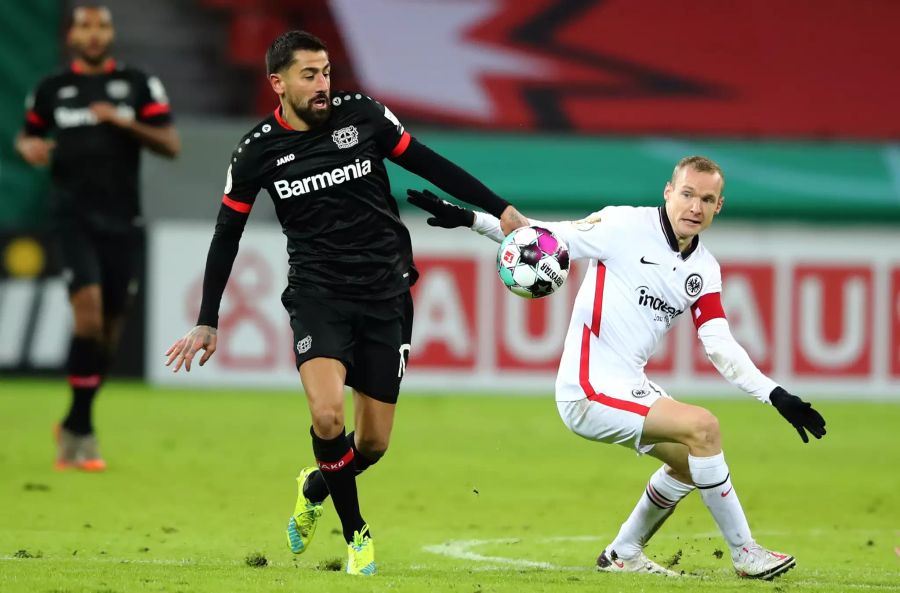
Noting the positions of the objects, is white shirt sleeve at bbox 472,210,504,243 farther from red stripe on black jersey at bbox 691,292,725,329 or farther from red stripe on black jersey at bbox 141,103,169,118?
red stripe on black jersey at bbox 141,103,169,118

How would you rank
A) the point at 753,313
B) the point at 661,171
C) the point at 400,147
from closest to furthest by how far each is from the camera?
1. the point at 400,147
2. the point at 753,313
3. the point at 661,171

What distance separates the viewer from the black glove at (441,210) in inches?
249

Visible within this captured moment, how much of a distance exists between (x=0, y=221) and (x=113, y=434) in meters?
5.23

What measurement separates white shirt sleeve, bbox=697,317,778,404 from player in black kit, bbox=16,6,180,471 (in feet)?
14.4

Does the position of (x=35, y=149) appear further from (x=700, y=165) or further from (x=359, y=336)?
(x=700, y=165)

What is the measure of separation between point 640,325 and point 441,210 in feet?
3.03

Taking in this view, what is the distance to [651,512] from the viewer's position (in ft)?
20.7

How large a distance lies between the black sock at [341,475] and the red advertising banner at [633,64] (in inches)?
446

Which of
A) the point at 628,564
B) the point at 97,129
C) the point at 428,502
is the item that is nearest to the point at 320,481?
the point at 628,564

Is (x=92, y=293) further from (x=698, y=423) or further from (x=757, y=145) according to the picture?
(x=757, y=145)

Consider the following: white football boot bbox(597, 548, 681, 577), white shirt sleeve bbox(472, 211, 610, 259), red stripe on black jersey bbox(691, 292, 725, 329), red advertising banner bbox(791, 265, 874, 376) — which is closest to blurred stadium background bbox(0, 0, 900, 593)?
red advertising banner bbox(791, 265, 874, 376)

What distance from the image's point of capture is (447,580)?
5.83 meters

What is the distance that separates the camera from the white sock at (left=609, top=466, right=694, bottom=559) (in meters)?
6.25

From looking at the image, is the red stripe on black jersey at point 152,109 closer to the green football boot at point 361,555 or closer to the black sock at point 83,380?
the black sock at point 83,380
